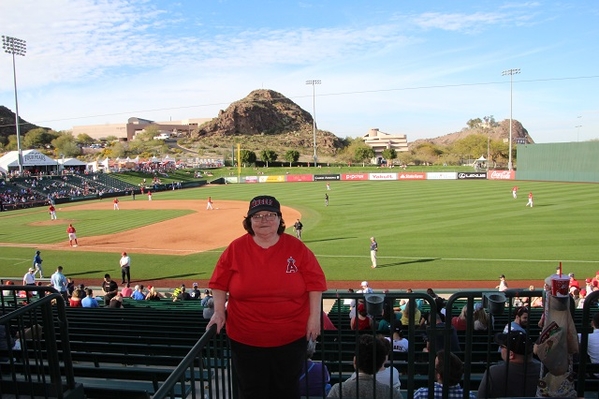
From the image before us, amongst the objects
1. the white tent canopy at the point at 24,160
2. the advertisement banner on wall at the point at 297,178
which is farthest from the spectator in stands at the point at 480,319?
the advertisement banner on wall at the point at 297,178

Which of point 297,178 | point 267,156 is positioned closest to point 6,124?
point 267,156

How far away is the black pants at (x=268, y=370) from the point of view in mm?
3465

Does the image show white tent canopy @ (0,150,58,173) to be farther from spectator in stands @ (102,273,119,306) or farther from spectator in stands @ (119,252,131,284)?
spectator in stands @ (102,273,119,306)

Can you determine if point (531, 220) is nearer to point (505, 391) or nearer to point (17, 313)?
point (505, 391)

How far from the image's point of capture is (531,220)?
95.3 ft

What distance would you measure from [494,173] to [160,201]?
5464cm

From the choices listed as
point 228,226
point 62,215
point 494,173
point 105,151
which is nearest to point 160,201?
point 62,215

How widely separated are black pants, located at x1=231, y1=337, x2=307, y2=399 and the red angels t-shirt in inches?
2.8

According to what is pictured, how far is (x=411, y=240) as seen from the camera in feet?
80.9

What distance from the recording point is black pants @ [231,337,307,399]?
3.46 metres

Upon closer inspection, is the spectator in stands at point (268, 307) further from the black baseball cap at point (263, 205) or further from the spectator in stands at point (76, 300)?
the spectator in stands at point (76, 300)

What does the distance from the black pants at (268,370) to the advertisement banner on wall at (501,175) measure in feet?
252

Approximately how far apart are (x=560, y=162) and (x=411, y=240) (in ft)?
180

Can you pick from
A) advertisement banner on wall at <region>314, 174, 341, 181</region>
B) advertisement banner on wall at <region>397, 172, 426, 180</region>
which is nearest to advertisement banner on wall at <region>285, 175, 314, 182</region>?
advertisement banner on wall at <region>314, 174, 341, 181</region>
